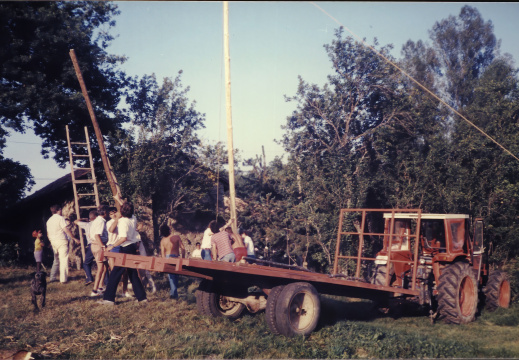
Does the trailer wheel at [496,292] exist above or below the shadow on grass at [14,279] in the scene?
above

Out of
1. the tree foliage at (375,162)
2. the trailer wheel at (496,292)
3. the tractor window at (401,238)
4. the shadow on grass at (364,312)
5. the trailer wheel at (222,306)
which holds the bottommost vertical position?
the shadow on grass at (364,312)

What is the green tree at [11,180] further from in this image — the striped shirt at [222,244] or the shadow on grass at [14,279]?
the striped shirt at [222,244]

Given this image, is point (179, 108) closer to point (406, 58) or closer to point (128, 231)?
point (128, 231)

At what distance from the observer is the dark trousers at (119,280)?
25.0 ft

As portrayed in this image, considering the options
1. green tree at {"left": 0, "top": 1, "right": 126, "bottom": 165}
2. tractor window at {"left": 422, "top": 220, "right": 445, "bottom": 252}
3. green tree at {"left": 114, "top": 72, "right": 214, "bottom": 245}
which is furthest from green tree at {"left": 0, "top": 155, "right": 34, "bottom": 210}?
tractor window at {"left": 422, "top": 220, "right": 445, "bottom": 252}

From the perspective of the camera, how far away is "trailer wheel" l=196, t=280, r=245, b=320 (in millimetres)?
7703

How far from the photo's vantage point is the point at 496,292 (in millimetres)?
9617

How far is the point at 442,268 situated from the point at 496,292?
1740mm

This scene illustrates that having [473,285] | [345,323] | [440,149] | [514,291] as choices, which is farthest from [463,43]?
[345,323]

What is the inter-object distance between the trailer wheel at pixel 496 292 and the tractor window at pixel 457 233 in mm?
1408

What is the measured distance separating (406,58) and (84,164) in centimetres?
2615

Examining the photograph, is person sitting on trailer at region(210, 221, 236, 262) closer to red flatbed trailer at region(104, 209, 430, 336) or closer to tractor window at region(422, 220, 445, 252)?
red flatbed trailer at region(104, 209, 430, 336)

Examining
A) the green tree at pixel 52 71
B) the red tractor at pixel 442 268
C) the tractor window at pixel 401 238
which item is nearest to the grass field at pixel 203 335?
the red tractor at pixel 442 268

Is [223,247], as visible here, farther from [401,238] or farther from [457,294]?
[457,294]
